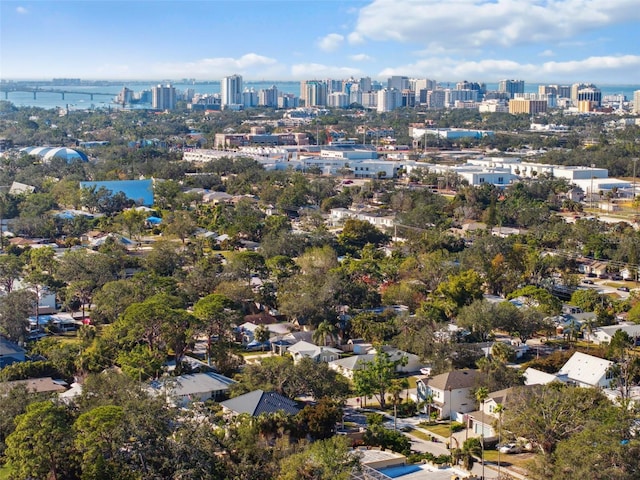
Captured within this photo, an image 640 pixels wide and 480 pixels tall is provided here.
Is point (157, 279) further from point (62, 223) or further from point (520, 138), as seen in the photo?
point (520, 138)

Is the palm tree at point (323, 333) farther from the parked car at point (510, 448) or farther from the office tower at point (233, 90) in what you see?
the office tower at point (233, 90)

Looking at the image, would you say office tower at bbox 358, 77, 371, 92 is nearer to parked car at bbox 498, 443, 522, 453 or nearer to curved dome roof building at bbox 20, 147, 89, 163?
curved dome roof building at bbox 20, 147, 89, 163

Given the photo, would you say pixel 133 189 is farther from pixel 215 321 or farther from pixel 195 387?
pixel 195 387

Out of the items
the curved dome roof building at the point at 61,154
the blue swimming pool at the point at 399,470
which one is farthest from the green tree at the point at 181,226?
the curved dome roof building at the point at 61,154

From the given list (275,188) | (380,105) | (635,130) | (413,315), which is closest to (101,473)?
(413,315)

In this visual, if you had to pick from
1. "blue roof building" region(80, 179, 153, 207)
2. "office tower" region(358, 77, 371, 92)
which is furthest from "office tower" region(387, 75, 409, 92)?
"blue roof building" region(80, 179, 153, 207)
